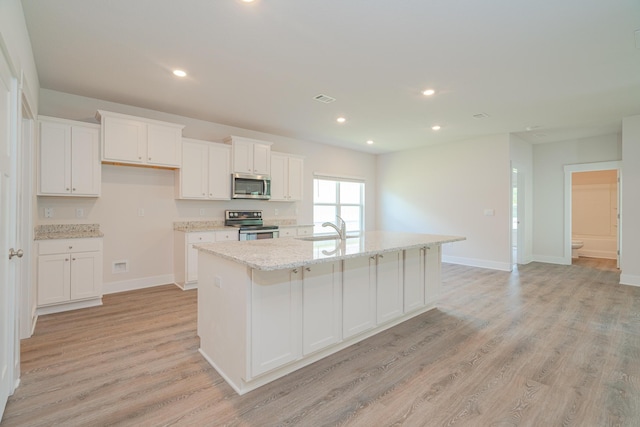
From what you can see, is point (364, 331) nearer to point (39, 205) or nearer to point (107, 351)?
point (107, 351)

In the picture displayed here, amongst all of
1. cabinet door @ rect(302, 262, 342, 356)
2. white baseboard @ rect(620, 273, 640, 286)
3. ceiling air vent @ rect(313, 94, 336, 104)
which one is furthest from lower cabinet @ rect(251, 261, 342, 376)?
white baseboard @ rect(620, 273, 640, 286)

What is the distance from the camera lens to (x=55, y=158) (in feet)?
11.4

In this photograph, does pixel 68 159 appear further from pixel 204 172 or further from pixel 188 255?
pixel 188 255

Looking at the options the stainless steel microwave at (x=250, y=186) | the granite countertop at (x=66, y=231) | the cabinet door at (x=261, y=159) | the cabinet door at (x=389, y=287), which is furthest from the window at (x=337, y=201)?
the granite countertop at (x=66, y=231)

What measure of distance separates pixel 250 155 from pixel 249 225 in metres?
1.19

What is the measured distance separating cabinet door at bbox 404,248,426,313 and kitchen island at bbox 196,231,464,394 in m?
0.26

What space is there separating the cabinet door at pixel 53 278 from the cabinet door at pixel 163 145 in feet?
5.04

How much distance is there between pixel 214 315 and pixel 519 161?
6.46 m

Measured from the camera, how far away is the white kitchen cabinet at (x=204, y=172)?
4.45 m

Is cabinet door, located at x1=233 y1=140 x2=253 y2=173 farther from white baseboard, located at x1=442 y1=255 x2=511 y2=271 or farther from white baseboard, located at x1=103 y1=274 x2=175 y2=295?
white baseboard, located at x1=442 y1=255 x2=511 y2=271

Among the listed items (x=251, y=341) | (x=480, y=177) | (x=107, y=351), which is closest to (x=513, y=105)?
(x=480, y=177)

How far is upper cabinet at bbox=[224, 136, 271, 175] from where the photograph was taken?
193 inches

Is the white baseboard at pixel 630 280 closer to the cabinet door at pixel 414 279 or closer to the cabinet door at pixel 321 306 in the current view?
the cabinet door at pixel 414 279

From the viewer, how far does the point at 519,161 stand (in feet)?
20.1
